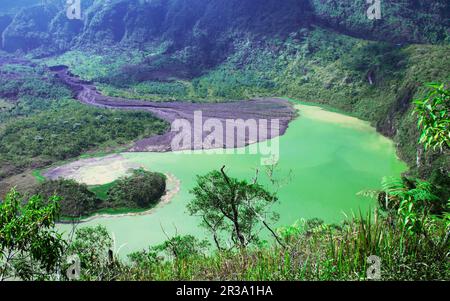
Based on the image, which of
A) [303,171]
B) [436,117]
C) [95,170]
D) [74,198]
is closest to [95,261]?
[436,117]

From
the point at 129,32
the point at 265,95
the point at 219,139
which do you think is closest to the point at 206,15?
the point at 129,32

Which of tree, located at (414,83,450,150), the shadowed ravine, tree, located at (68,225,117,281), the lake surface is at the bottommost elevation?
the lake surface

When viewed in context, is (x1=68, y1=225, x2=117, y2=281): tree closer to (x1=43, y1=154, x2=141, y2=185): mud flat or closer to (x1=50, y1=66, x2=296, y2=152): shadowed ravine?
(x1=43, y1=154, x2=141, y2=185): mud flat

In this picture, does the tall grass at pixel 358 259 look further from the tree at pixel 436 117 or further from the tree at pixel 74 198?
the tree at pixel 74 198

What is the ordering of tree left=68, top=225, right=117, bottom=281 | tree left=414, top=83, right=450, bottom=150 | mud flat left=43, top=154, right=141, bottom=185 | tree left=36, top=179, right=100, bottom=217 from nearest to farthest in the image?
tree left=414, top=83, right=450, bottom=150 → tree left=68, top=225, right=117, bottom=281 → tree left=36, top=179, right=100, bottom=217 → mud flat left=43, top=154, right=141, bottom=185

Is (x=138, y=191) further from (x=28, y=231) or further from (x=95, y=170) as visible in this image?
(x=28, y=231)

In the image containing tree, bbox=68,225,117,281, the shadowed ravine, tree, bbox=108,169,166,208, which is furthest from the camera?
the shadowed ravine

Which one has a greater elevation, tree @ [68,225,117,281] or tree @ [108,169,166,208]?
tree @ [68,225,117,281]

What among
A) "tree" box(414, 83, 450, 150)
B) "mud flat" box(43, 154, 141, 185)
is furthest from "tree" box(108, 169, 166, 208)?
"tree" box(414, 83, 450, 150)

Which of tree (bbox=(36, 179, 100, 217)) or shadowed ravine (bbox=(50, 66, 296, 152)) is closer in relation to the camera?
tree (bbox=(36, 179, 100, 217))
